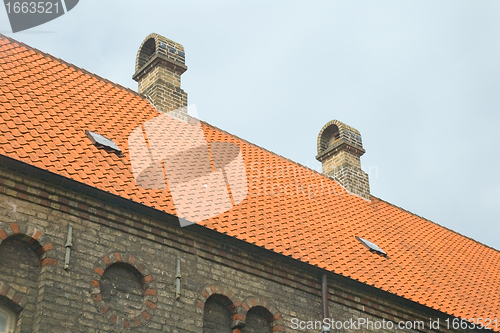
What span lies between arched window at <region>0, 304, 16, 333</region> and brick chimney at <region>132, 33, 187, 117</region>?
717 cm

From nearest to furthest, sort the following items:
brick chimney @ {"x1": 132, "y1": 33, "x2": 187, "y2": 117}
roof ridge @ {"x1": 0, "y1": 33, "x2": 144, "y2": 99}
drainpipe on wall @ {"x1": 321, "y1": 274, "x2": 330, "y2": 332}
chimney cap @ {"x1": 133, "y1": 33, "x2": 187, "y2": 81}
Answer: drainpipe on wall @ {"x1": 321, "y1": 274, "x2": 330, "y2": 332}, roof ridge @ {"x1": 0, "y1": 33, "x2": 144, "y2": 99}, brick chimney @ {"x1": 132, "y1": 33, "x2": 187, "y2": 117}, chimney cap @ {"x1": 133, "y1": 33, "x2": 187, "y2": 81}

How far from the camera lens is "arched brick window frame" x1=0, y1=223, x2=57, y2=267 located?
1020cm

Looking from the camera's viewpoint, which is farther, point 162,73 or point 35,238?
point 162,73

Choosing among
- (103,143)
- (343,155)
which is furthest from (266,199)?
(343,155)

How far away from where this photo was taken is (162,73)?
1700 centimetres

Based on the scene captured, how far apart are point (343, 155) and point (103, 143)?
29.1 ft

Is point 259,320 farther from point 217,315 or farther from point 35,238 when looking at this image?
point 35,238

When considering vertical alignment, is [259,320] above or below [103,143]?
below

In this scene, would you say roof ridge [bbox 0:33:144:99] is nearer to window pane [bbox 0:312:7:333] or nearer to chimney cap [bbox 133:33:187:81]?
chimney cap [bbox 133:33:187:81]

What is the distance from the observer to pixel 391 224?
17.7 metres

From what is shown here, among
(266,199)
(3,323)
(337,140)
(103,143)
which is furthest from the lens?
(337,140)

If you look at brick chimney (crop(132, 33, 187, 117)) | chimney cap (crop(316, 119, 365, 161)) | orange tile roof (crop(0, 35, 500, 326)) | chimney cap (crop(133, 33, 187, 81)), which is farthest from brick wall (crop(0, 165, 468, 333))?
chimney cap (crop(316, 119, 365, 161))

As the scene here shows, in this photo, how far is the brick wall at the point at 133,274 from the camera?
10172 millimetres

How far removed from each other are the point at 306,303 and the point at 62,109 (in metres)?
5.39
